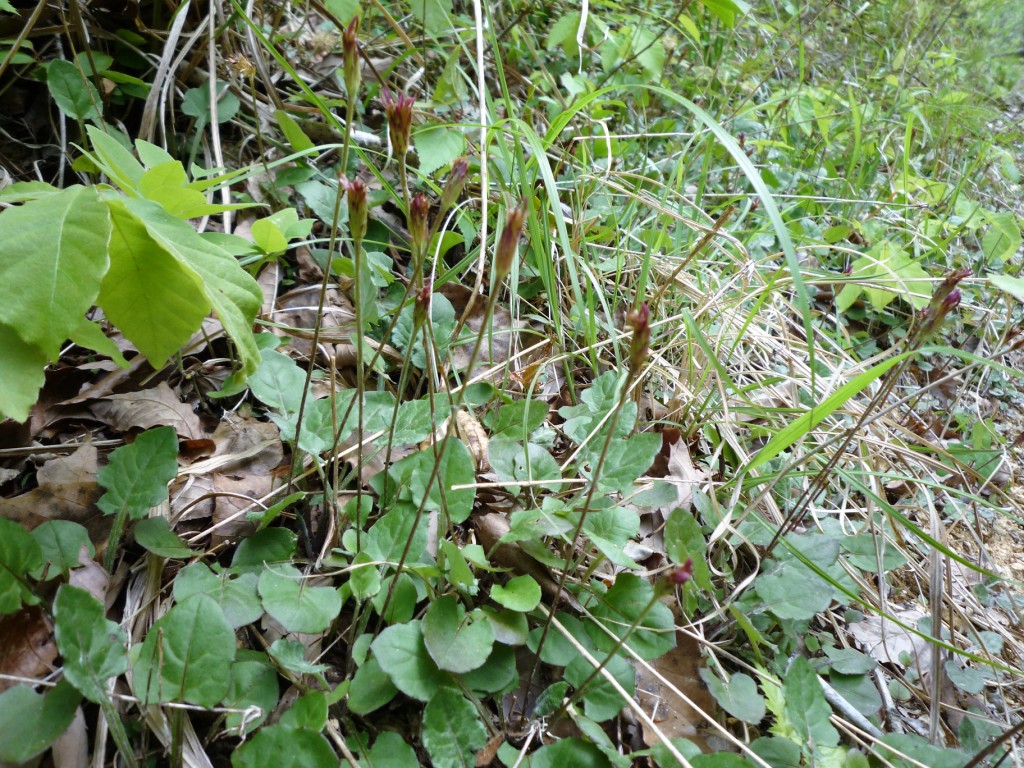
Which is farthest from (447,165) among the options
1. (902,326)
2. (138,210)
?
(902,326)

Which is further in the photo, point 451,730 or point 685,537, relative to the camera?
point 685,537

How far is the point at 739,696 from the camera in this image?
1.04m

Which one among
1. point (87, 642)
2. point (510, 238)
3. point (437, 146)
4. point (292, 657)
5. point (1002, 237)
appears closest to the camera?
point (510, 238)

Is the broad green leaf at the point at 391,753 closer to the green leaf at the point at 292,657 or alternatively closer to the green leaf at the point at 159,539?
the green leaf at the point at 292,657

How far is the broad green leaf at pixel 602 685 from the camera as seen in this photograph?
3.12ft

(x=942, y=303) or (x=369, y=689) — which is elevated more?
(x=942, y=303)

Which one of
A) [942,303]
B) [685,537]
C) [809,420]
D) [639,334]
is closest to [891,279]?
[809,420]

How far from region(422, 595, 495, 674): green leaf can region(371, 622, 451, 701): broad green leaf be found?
0.03 meters

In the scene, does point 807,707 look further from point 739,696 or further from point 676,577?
point 676,577

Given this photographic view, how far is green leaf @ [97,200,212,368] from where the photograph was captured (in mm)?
894

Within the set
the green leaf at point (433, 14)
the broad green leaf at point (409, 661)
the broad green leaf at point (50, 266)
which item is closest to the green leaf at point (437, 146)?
the green leaf at point (433, 14)

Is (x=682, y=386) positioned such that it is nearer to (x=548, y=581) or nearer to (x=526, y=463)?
(x=526, y=463)

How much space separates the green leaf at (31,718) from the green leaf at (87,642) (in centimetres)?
4

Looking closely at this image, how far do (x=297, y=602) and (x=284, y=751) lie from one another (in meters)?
0.19
